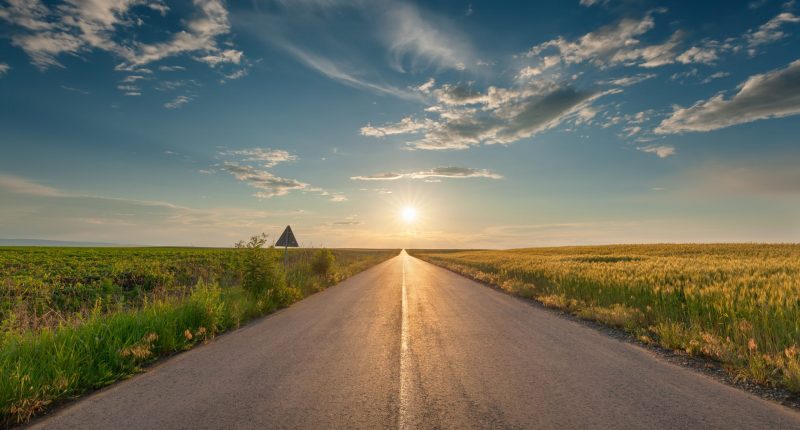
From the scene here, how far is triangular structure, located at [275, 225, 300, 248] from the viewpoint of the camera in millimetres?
20961

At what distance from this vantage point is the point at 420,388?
17.6 feet

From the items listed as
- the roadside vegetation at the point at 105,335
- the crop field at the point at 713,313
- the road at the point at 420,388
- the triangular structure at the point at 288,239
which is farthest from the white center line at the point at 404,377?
the triangular structure at the point at 288,239

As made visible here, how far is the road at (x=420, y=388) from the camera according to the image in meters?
4.43

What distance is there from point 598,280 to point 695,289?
4.21 metres

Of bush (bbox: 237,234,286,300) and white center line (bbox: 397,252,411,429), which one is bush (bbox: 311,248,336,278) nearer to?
bush (bbox: 237,234,286,300)

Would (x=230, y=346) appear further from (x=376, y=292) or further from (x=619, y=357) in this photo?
(x=376, y=292)

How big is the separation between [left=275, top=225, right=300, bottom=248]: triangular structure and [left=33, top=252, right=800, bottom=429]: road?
12.1m

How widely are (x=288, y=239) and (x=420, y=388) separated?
1701 cm

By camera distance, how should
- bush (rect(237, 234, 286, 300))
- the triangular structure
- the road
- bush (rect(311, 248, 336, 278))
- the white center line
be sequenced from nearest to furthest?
the white center line < the road < bush (rect(237, 234, 286, 300)) < the triangular structure < bush (rect(311, 248, 336, 278))

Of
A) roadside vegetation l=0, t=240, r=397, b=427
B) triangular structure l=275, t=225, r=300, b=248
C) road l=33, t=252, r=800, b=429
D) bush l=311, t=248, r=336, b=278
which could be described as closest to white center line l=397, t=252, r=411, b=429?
road l=33, t=252, r=800, b=429

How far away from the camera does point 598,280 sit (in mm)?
14164

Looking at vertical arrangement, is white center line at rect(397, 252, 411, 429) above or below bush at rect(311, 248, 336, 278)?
below

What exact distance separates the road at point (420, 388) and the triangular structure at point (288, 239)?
12.1m

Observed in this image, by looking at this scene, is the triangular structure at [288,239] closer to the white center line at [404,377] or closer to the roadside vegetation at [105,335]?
the roadside vegetation at [105,335]
